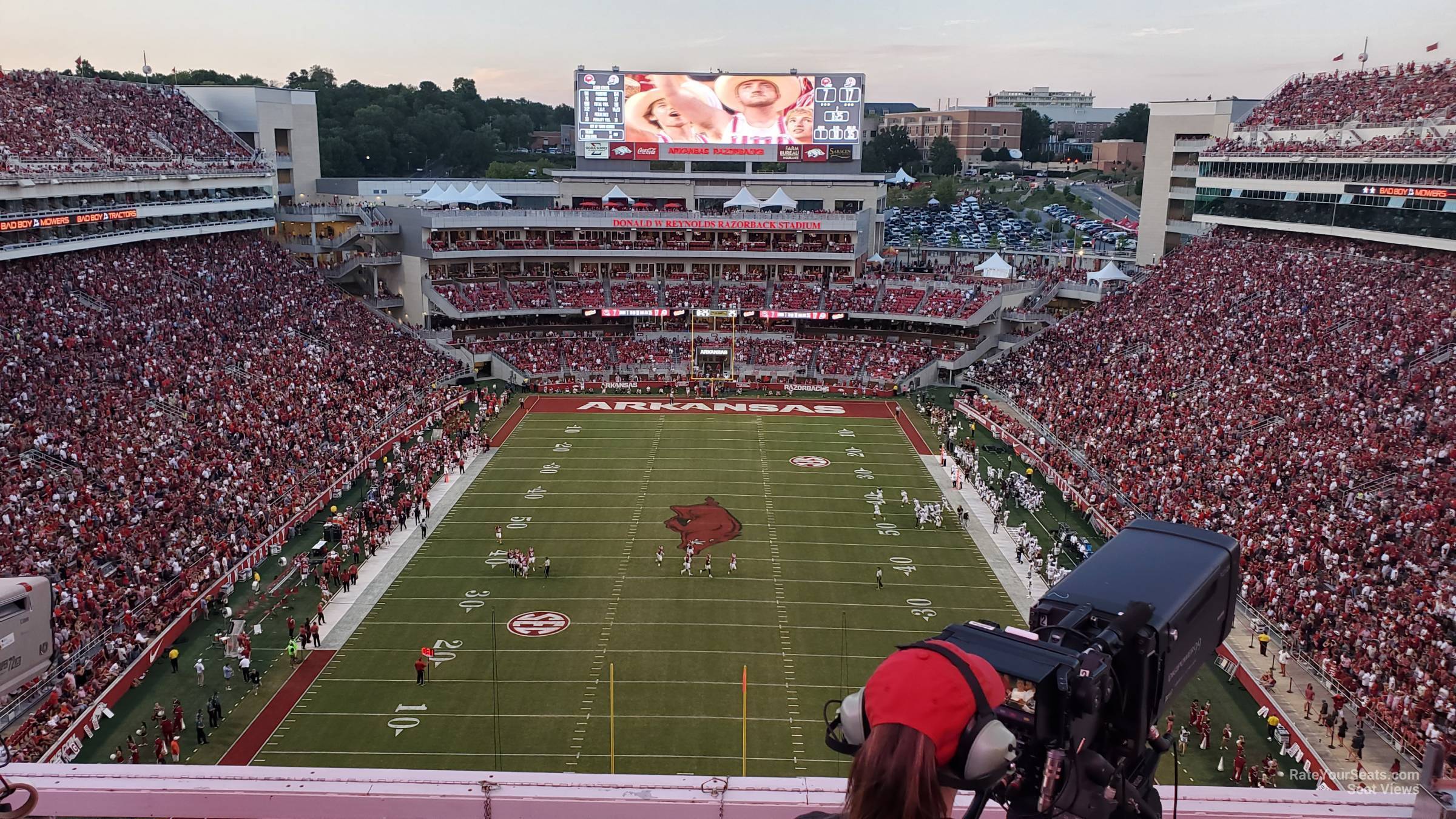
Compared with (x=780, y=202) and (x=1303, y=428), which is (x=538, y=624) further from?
(x=780, y=202)

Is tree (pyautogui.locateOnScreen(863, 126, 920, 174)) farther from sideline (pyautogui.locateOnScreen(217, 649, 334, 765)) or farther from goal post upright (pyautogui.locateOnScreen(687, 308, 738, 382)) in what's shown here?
sideline (pyautogui.locateOnScreen(217, 649, 334, 765))

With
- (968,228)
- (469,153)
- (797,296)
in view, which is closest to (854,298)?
(797,296)

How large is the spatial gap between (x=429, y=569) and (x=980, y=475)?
58.8 ft

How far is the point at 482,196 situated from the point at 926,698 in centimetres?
5516

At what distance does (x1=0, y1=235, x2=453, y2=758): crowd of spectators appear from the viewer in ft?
68.6

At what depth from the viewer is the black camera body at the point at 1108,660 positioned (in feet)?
9.10

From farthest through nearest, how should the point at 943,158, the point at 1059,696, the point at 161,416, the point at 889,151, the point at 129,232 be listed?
the point at 943,158 < the point at 889,151 < the point at 129,232 < the point at 161,416 < the point at 1059,696

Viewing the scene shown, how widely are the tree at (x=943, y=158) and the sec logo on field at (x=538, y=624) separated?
11298 cm

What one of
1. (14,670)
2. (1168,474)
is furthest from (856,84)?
(14,670)

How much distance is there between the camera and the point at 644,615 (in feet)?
75.7

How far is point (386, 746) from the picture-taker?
1769 centimetres

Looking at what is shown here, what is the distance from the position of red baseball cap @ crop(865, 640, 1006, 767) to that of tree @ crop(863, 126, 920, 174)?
401ft

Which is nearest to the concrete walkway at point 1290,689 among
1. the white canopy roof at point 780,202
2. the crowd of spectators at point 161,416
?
the crowd of spectators at point 161,416

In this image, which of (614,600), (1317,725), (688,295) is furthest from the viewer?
(688,295)
